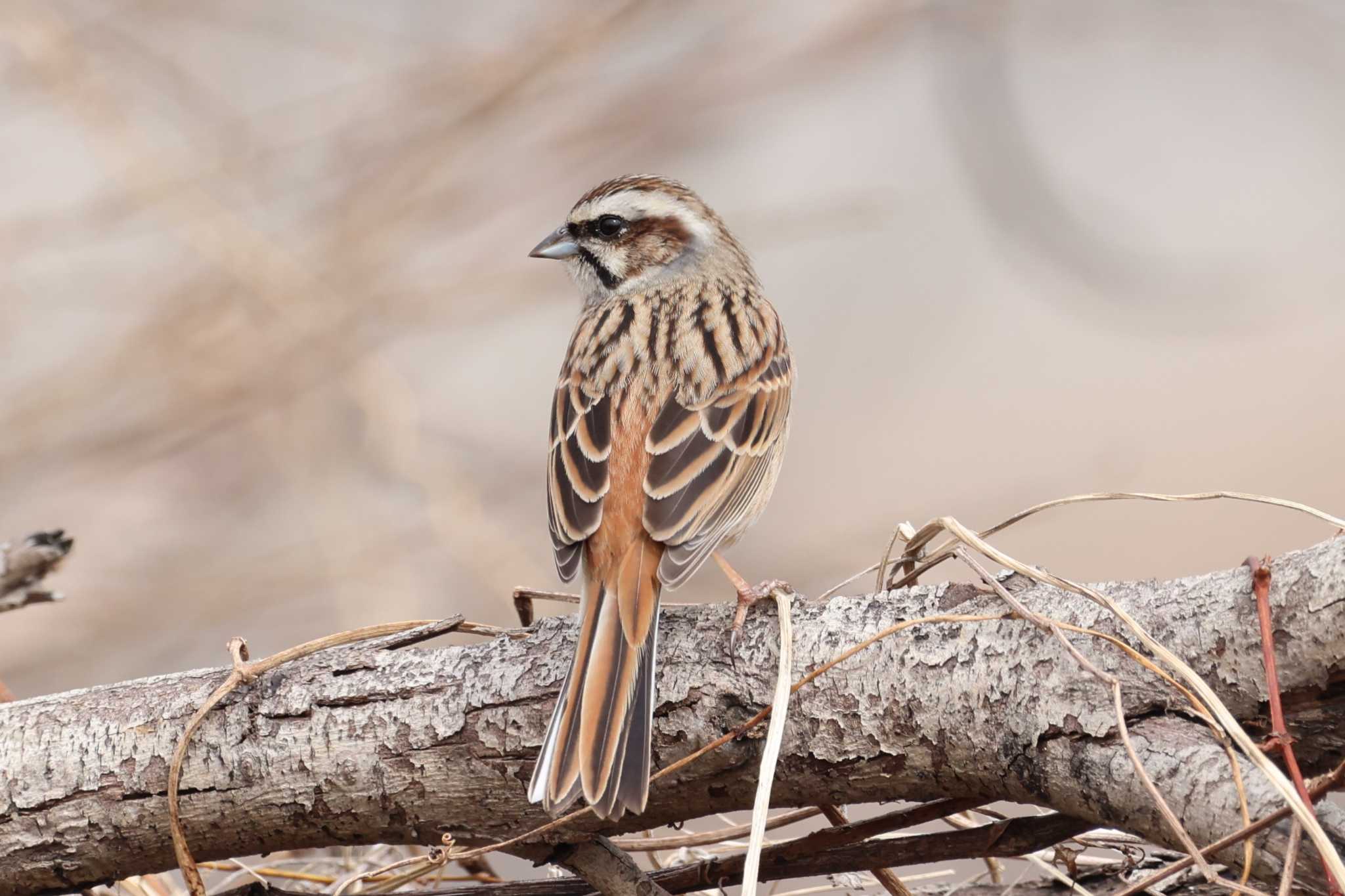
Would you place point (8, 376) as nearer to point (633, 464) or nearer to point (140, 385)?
point (140, 385)

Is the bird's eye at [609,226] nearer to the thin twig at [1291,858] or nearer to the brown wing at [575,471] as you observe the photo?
the brown wing at [575,471]

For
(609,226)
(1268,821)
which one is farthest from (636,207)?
(1268,821)

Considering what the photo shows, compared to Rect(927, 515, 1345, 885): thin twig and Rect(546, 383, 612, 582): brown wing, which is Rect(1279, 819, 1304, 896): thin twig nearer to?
Rect(927, 515, 1345, 885): thin twig

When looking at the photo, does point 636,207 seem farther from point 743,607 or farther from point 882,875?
point 882,875

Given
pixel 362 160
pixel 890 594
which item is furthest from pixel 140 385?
pixel 890 594

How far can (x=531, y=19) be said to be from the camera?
264 inches

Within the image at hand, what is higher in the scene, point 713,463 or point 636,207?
point 636,207

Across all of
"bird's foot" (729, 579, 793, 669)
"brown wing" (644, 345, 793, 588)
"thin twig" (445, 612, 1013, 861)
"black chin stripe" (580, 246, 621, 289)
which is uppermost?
"black chin stripe" (580, 246, 621, 289)

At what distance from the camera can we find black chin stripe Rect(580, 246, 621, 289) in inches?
175

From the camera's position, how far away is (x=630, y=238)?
4426 mm

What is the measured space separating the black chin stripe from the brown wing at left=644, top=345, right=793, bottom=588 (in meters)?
0.76

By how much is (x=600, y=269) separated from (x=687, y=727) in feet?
7.51

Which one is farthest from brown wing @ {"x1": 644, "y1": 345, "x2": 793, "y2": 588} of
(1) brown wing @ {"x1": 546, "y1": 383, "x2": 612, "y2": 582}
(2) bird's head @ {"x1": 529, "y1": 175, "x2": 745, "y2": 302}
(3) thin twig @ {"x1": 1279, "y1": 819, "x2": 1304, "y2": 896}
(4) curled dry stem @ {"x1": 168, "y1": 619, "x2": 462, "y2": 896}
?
(3) thin twig @ {"x1": 1279, "y1": 819, "x2": 1304, "y2": 896}

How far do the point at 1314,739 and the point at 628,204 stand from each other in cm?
274
